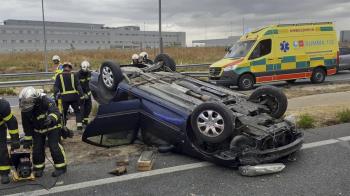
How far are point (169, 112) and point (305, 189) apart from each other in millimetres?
2026

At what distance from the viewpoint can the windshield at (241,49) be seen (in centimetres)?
1238

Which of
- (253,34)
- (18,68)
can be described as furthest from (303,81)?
(18,68)

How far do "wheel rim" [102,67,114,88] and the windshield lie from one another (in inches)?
286

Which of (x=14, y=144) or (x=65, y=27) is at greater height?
(x=65, y=27)

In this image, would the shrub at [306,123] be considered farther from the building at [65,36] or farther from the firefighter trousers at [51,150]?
the building at [65,36]

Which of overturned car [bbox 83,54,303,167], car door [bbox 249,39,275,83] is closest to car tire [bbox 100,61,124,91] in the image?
Answer: overturned car [bbox 83,54,303,167]

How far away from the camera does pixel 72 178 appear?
4.12m

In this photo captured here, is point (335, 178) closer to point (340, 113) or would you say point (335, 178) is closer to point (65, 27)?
point (340, 113)

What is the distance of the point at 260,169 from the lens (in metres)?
3.95

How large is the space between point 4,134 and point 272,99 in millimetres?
3868

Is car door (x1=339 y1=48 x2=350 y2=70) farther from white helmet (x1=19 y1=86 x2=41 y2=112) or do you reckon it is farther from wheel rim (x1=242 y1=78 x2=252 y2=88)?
white helmet (x1=19 y1=86 x2=41 y2=112)

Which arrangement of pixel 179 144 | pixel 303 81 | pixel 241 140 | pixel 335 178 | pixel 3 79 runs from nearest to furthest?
pixel 335 178 → pixel 241 140 → pixel 179 144 → pixel 303 81 → pixel 3 79

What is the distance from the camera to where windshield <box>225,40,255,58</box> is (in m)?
12.4

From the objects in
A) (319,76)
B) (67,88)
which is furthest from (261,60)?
(67,88)
